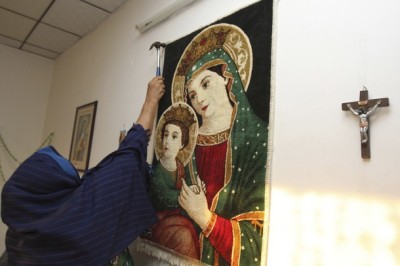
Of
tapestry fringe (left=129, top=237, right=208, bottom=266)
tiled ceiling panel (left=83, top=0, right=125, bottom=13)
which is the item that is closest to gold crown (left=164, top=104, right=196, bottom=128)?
tapestry fringe (left=129, top=237, right=208, bottom=266)

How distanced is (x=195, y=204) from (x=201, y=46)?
52cm

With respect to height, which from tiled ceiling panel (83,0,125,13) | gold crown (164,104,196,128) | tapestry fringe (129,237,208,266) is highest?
tiled ceiling panel (83,0,125,13)

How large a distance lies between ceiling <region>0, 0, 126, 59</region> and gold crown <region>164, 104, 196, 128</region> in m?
0.91

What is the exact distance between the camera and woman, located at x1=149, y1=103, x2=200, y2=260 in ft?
2.94

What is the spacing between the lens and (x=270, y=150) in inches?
28.5

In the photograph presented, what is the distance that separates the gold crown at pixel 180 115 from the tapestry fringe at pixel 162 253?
0.41 meters

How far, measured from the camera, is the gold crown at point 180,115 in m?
0.97

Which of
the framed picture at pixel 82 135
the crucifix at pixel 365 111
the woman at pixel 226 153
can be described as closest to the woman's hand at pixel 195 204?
the woman at pixel 226 153

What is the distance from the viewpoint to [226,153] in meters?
0.83

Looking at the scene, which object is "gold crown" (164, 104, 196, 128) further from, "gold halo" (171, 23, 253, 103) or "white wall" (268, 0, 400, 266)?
"white wall" (268, 0, 400, 266)

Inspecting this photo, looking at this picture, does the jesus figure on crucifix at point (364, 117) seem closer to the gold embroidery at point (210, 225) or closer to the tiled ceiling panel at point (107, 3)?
the gold embroidery at point (210, 225)

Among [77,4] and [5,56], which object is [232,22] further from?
[5,56]

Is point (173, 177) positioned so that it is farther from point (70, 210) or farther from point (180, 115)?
point (70, 210)

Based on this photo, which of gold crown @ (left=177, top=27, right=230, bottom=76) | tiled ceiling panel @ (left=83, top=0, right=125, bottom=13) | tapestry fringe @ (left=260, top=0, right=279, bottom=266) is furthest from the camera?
tiled ceiling panel @ (left=83, top=0, right=125, bottom=13)
